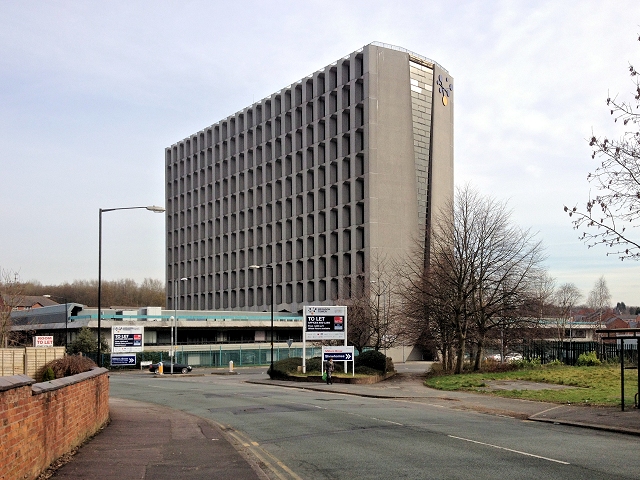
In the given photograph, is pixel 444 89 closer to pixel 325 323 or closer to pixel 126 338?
pixel 325 323

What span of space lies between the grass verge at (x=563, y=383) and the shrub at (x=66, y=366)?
58.0ft

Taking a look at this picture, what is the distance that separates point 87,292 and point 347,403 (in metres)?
156

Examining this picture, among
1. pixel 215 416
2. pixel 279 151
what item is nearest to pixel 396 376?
pixel 215 416

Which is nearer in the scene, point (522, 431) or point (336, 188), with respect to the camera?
point (522, 431)

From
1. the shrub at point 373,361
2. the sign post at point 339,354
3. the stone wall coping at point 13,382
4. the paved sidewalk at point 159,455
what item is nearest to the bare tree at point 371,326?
the shrub at point 373,361

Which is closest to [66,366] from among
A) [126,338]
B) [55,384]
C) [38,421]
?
[55,384]

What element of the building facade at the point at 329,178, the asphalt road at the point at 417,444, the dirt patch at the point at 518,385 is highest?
the building facade at the point at 329,178

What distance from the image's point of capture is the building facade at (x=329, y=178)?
293ft

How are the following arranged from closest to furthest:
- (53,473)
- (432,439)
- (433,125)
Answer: (53,473)
(432,439)
(433,125)

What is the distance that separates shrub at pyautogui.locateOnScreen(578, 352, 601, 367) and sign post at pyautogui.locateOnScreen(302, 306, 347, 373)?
16734 millimetres

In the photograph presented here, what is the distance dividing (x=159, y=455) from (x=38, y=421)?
3.99m

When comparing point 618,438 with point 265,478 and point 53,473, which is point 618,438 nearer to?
point 265,478

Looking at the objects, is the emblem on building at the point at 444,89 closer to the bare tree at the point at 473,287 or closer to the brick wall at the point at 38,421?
the bare tree at the point at 473,287

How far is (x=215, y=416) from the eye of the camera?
23359 mm
